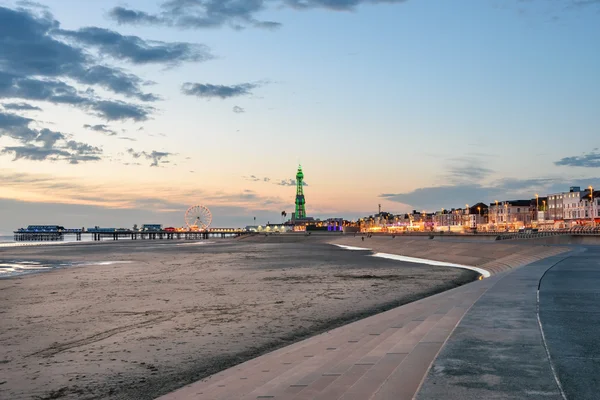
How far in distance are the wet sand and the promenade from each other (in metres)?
1.77

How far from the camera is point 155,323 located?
16828 mm

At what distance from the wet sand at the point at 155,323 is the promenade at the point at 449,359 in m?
1.77

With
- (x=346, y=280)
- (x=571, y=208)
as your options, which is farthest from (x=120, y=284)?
(x=571, y=208)

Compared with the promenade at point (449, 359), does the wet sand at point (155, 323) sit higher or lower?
lower

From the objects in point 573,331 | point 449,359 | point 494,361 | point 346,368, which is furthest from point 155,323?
point 573,331

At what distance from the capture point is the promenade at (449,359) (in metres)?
6.39

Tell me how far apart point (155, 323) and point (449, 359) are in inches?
470

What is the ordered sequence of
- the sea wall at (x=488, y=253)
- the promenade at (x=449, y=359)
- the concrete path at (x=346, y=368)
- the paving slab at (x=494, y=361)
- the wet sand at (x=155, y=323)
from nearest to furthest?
1. the paving slab at (x=494, y=361)
2. the promenade at (x=449, y=359)
3. the concrete path at (x=346, y=368)
4. the wet sand at (x=155, y=323)
5. the sea wall at (x=488, y=253)

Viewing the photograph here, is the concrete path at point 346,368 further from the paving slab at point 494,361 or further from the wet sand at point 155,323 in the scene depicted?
the wet sand at point 155,323

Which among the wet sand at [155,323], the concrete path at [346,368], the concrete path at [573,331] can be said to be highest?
the concrete path at [573,331]

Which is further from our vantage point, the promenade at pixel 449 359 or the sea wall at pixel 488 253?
the sea wall at pixel 488 253

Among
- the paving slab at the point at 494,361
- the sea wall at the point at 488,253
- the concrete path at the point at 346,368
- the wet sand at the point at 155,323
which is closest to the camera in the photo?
the paving slab at the point at 494,361

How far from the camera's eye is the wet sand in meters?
10.6

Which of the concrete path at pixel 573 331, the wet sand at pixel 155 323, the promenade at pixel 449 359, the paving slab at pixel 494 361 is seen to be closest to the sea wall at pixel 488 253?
the wet sand at pixel 155 323
